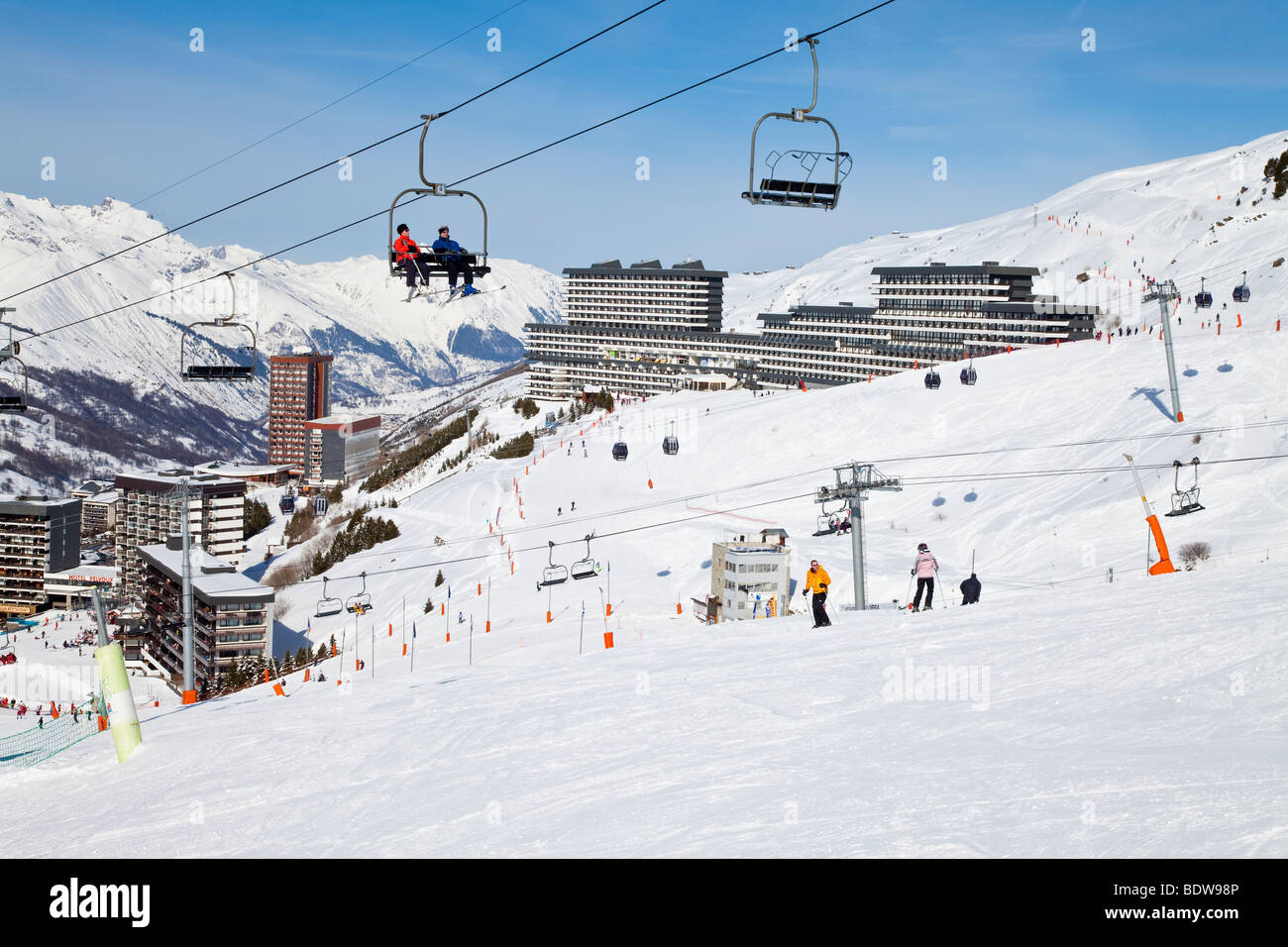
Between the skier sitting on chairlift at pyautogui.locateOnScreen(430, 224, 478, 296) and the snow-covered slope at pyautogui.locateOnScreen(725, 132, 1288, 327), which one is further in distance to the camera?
the snow-covered slope at pyautogui.locateOnScreen(725, 132, 1288, 327)

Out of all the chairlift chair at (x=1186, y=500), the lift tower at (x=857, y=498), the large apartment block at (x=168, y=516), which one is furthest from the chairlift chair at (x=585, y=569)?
the large apartment block at (x=168, y=516)

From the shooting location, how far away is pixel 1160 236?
14312 centimetres

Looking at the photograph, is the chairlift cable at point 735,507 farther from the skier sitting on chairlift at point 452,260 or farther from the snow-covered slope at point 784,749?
the skier sitting on chairlift at point 452,260

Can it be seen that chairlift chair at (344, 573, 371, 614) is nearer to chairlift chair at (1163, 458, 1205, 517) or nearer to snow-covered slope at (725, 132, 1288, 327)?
chairlift chair at (1163, 458, 1205, 517)

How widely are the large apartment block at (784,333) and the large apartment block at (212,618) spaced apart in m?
60.1

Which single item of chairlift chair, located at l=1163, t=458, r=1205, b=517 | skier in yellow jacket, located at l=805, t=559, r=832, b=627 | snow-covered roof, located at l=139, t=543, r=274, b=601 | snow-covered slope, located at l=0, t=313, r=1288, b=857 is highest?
chairlift chair, located at l=1163, t=458, r=1205, b=517

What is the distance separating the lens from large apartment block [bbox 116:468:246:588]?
11931 centimetres

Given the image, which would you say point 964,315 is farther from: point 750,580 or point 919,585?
point 919,585

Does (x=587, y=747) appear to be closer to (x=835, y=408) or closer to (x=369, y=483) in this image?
(x=835, y=408)

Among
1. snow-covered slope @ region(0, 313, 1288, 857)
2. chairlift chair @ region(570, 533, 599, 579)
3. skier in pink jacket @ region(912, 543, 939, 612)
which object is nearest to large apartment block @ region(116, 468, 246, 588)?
chairlift chair @ region(570, 533, 599, 579)

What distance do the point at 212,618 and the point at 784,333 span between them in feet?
252

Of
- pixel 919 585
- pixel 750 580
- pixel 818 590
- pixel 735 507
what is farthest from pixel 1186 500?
pixel 735 507

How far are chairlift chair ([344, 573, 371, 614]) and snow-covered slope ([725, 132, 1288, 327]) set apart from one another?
52279mm
